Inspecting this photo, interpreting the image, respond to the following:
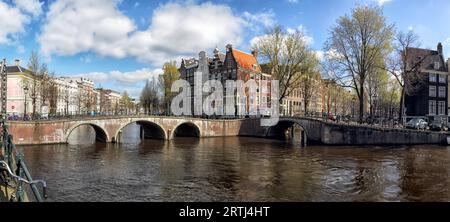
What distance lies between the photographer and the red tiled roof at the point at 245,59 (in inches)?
2569

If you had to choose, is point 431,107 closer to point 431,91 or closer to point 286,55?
point 431,91

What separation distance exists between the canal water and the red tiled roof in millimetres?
36901

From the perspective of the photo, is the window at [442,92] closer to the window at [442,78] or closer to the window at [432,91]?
the window at [442,78]

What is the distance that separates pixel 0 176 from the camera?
943cm

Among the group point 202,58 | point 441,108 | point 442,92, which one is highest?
point 202,58

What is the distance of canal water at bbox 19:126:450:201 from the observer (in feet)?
51.8

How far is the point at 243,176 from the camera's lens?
20250 mm

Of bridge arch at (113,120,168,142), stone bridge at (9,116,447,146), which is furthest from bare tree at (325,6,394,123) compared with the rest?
bridge arch at (113,120,168,142)

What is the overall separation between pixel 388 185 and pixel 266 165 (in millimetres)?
8730

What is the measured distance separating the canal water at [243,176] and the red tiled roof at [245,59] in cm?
3690

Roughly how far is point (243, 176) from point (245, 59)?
5037cm

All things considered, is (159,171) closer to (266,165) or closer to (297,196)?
(266,165)

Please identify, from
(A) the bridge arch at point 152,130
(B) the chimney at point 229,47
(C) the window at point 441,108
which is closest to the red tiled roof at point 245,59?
(B) the chimney at point 229,47

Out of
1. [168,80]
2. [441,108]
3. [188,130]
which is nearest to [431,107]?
[441,108]
